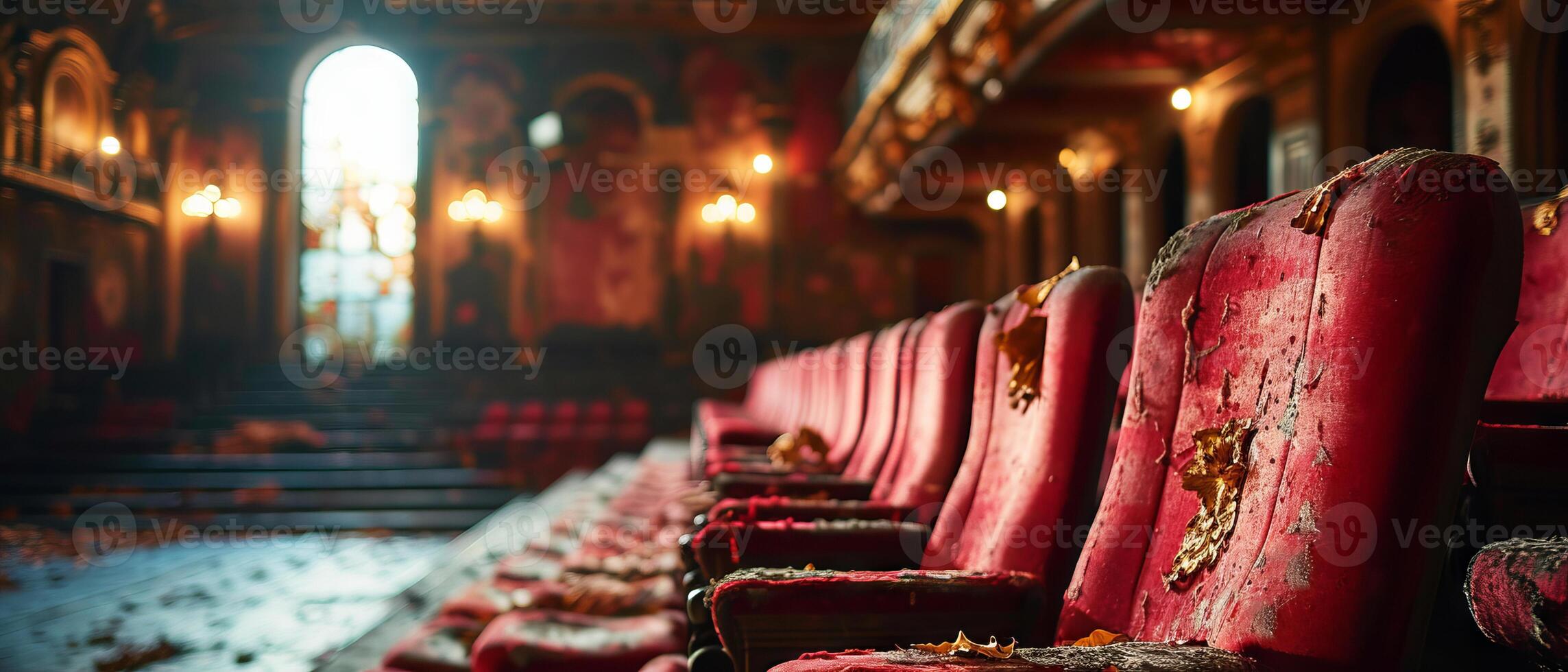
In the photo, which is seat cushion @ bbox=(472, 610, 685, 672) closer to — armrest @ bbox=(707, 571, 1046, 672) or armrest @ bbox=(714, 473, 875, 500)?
armrest @ bbox=(714, 473, 875, 500)

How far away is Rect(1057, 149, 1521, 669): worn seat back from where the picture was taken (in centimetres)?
63

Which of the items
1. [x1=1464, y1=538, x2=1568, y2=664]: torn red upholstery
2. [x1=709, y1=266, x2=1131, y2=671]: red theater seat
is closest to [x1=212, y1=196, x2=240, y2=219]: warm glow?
[x1=709, y1=266, x2=1131, y2=671]: red theater seat

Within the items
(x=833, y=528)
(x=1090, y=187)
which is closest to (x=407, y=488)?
(x=1090, y=187)

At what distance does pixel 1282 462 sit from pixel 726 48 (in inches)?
394

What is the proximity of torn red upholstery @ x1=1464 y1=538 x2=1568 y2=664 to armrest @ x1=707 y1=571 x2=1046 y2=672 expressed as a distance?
463mm

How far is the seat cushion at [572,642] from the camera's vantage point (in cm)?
150

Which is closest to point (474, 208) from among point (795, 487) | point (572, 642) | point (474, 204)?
point (474, 204)

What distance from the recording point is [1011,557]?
115 cm

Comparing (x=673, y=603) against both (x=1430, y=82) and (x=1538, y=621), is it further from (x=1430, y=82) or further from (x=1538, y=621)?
(x=1430, y=82)

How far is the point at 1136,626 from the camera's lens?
91cm

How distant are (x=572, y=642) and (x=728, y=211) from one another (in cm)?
863

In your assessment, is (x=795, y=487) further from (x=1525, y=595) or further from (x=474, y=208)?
(x=474, y=208)

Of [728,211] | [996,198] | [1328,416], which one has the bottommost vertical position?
[1328,416]

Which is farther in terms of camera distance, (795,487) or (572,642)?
(795,487)
